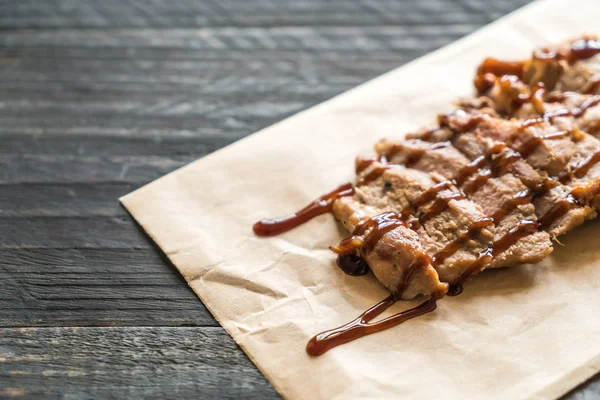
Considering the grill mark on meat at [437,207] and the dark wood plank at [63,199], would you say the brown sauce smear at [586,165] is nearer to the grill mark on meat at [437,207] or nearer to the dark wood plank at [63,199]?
the grill mark on meat at [437,207]

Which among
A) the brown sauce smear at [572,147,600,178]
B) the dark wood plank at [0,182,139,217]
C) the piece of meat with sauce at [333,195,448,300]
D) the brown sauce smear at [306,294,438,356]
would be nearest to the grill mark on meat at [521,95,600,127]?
the brown sauce smear at [572,147,600,178]

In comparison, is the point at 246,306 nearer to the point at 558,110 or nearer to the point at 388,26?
the point at 558,110

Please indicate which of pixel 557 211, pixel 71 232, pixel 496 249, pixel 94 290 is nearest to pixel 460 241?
pixel 496 249

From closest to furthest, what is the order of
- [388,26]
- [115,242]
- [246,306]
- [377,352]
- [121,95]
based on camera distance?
[377,352]
[246,306]
[115,242]
[121,95]
[388,26]

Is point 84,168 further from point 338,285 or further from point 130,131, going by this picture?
point 338,285

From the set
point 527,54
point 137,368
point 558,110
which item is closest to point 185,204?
point 137,368

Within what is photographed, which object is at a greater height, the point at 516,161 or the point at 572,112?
the point at 572,112
